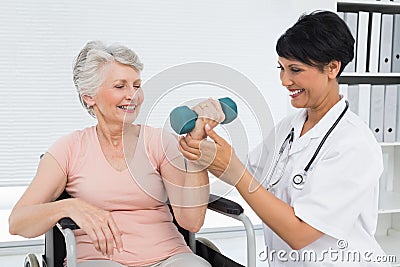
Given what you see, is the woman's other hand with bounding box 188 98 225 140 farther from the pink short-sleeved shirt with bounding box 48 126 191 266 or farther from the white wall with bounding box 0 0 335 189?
the white wall with bounding box 0 0 335 189

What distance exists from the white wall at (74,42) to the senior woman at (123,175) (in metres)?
0.83

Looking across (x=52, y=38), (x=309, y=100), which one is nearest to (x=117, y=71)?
(x=309, y=100)

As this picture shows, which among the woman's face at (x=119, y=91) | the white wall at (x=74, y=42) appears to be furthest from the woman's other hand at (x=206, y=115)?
the white wall at (x=74, y=42)

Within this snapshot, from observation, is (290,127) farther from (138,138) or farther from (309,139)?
(138,138)

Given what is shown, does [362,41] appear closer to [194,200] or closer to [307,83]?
[307,83]

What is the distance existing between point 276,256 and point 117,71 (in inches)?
27.7

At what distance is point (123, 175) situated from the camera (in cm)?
170

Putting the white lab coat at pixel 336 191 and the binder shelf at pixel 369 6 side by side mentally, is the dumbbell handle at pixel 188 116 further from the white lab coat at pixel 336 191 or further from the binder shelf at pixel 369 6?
the binder shelf at pixel 369 6

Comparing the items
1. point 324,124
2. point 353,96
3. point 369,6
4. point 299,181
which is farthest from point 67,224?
point 369,6

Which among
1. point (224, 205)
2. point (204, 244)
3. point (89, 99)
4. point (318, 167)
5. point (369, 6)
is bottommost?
point (204, 244)

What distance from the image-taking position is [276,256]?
5.83ft

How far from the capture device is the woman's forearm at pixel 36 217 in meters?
1.52

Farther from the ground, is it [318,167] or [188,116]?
[188,116]

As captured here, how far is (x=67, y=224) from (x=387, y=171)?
2016 millimetres
